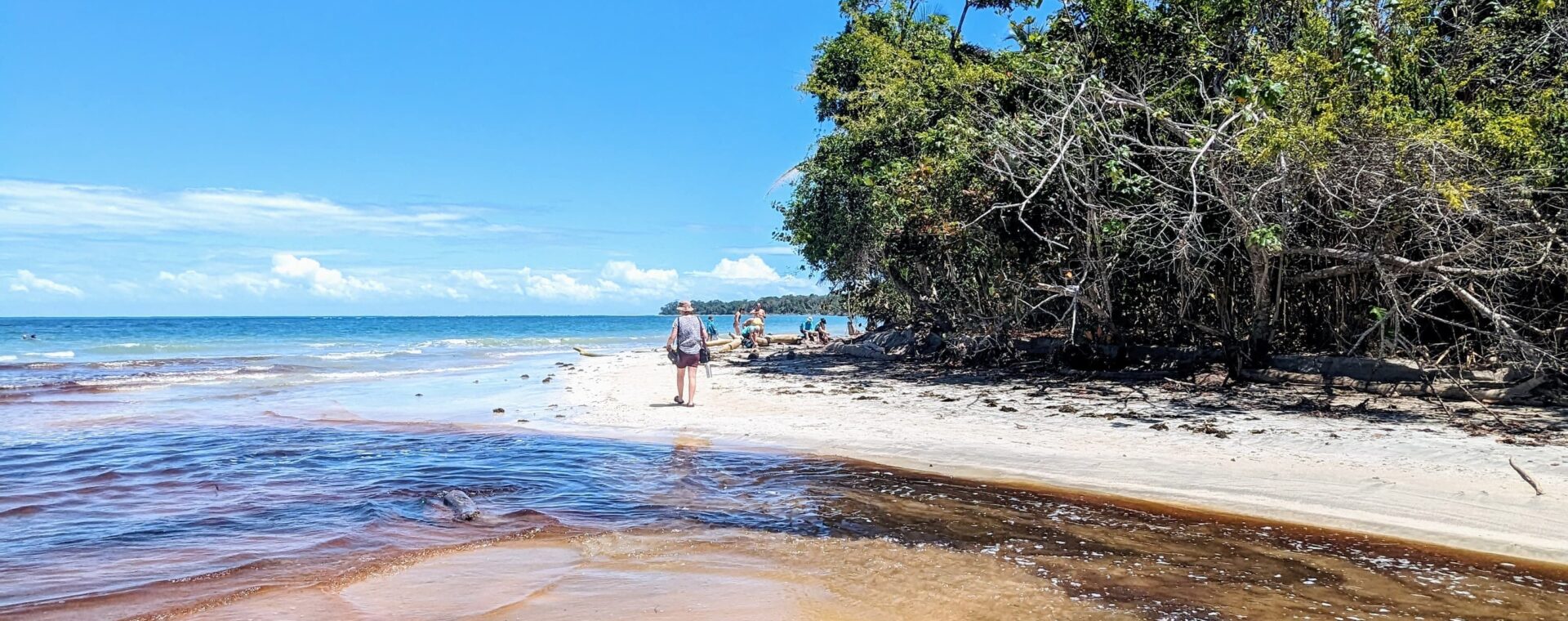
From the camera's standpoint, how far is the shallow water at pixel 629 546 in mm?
4617

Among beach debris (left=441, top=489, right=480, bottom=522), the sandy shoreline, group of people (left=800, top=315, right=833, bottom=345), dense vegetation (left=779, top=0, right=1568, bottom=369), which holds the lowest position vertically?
beach debris (left=441, top=489, right=480, bottom=522)

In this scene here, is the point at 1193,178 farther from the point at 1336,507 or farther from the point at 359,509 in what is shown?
the point at 359,509

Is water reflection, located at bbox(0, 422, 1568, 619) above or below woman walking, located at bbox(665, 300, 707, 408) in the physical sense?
below

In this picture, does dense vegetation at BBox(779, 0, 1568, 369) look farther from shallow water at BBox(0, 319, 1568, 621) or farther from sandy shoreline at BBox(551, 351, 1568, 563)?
shallow water at BBox(0, 319, 1568, 621)

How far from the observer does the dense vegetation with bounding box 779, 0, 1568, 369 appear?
9.45 metres

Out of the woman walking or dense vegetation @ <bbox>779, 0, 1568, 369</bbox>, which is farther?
the woman walking

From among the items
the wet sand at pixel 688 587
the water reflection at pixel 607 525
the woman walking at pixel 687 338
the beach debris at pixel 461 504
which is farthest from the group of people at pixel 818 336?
the wet sand at pixel 688 587

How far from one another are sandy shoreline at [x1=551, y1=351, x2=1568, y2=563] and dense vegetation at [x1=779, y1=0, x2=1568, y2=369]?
1667 mm

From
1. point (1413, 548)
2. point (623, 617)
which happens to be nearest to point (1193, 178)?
point (1413, 548)

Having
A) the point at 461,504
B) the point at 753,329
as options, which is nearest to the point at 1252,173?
the point at 461,504

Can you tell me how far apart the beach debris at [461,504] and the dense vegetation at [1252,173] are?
729 centimetres

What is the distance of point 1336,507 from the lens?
6301 mm

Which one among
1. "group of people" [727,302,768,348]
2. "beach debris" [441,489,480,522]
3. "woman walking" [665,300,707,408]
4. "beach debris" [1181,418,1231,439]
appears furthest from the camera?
"group of people" [727,302,768,348]

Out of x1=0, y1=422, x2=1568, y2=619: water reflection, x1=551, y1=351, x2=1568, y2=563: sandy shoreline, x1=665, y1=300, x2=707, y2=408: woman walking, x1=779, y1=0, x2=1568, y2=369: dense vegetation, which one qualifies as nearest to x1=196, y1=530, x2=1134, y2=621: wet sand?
x1=0, y1=422, x2=1568, y2=619: water reflection
